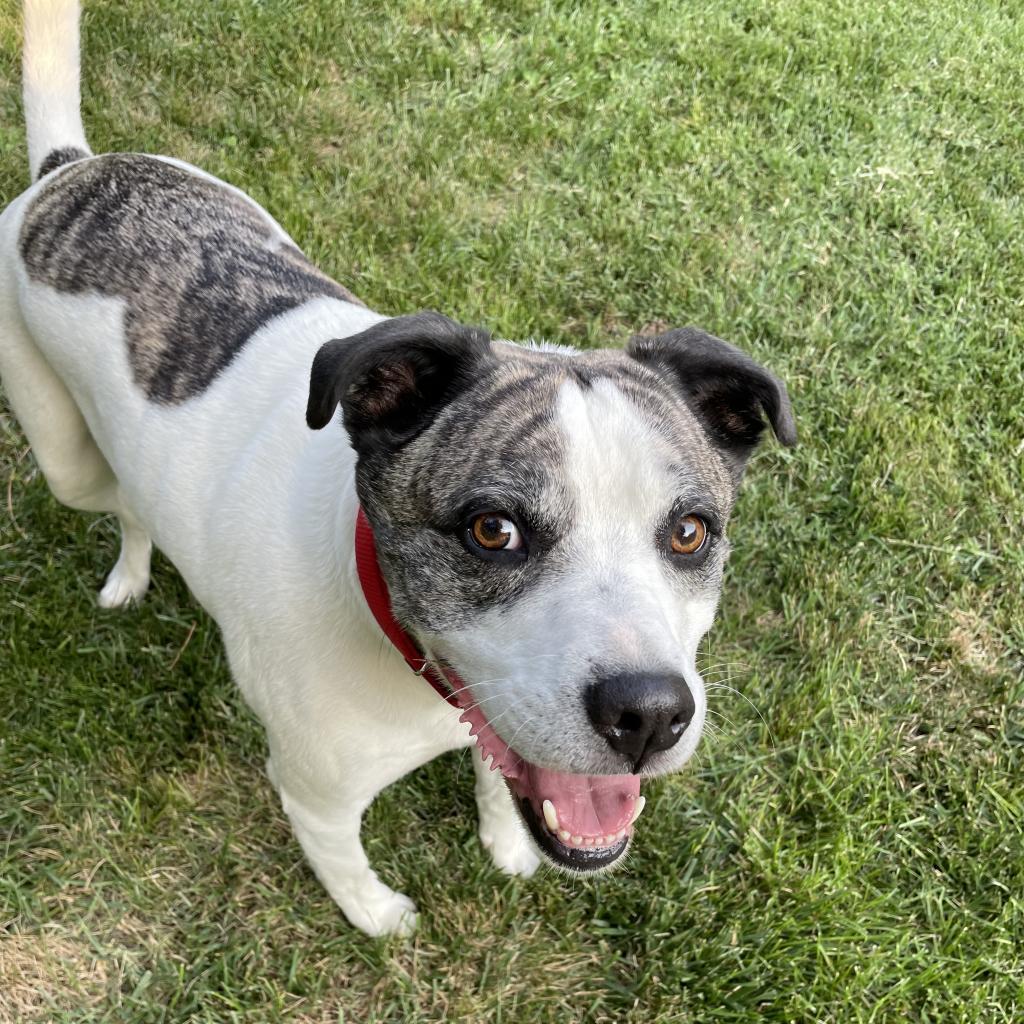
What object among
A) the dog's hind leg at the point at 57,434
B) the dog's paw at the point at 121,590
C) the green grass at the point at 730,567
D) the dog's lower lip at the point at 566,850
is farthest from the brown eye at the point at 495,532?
the dog's paw at the point at 121,590

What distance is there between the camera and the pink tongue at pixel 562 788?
7.30 ft

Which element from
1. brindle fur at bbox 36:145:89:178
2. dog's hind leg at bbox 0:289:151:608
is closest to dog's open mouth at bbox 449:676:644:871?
dog's hind leg at bbox 0:289:151:608

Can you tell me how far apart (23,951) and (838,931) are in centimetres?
271

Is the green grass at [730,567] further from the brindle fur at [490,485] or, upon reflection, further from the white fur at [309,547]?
the brindle fur at [490,485]

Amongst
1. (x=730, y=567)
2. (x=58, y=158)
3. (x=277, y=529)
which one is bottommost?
(x=730, y=567)

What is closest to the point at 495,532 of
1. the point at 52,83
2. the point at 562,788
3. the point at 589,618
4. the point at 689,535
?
the point at 589,618

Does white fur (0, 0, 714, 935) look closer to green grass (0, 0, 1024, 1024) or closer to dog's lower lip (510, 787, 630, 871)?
dog's lower lip (510, 787, 630, 871)

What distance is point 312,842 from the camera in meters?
2.89

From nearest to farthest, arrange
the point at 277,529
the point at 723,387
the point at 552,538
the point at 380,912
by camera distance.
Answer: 1. the point at 552,538
2. the point at 723,387
3. the point at 277,529
4. the point at 380,912

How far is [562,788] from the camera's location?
2248 millimetres

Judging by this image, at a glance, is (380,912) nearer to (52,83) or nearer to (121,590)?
(121,590)

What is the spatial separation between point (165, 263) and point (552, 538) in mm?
1710

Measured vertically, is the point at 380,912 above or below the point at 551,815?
below

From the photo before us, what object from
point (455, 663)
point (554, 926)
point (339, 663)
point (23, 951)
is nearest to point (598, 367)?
point (455, 663)
